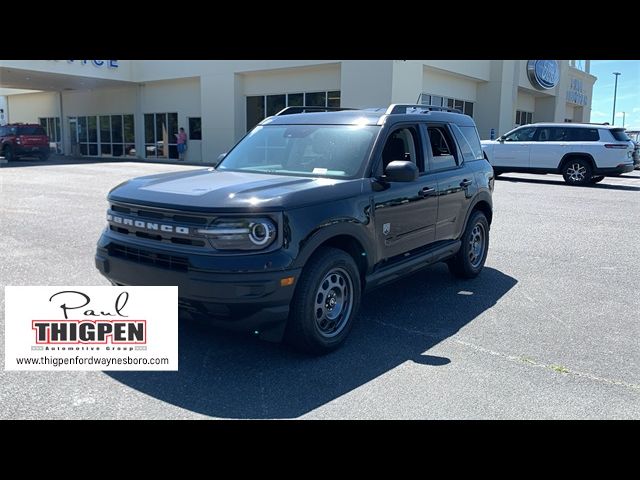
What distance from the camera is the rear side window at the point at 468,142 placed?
661cm

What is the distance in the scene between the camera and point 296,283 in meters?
4.15

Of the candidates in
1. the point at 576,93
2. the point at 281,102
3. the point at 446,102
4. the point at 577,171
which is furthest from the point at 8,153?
the point at 576,93

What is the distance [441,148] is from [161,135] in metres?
27.6

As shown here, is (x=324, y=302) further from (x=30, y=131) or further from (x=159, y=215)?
(x=30, y=131)

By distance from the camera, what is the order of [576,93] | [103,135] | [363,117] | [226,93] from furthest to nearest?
[576,93]
[103,135]
[226,93]
[363,117]

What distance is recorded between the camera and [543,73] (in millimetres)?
33125

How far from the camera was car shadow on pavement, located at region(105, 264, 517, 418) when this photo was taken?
3734 millimetres

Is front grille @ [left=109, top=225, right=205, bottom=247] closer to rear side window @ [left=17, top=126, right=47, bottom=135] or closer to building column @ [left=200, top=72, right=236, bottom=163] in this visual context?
building column @ [left=200, top=72, right=236, bottom=163]

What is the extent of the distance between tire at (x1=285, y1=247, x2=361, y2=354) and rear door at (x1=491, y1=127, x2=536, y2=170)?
52.3ft

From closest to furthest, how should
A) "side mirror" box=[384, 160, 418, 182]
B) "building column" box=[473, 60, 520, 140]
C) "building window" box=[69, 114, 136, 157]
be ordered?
"side mirror" box=[384, 160, 418, 182], "building column" box=[473, 60, 520, 140], "building window" box=[69, 114, 136, 157]

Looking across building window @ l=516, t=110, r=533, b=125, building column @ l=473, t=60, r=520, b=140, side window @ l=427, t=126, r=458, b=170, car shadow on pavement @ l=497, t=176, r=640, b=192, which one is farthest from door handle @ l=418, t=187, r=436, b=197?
building window @ l=516, t=110, r=533, b=125
